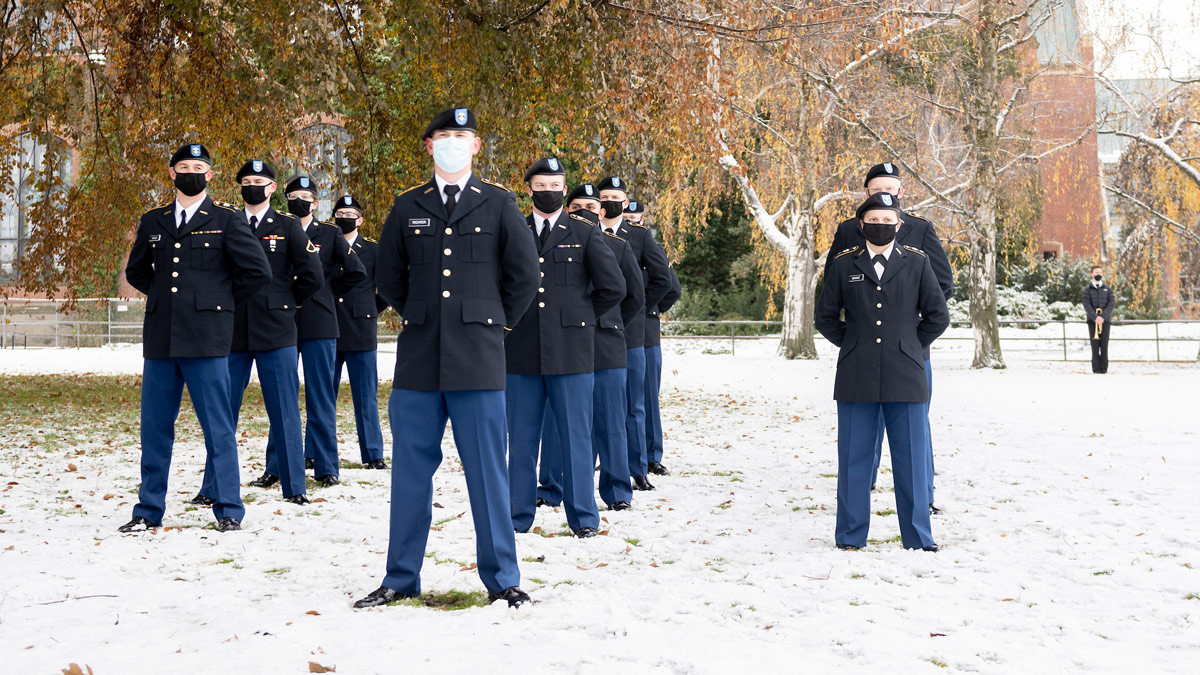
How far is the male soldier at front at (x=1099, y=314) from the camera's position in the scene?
22625 millimetres

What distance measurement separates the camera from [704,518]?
763 centimetres

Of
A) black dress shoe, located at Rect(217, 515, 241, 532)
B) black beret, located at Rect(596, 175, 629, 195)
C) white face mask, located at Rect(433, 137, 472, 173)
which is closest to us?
white face mask, located at Rect(433, 137, 472, 173)

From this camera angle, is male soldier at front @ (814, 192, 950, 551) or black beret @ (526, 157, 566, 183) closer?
male soldier at front @ (814, 192, 950, 551)

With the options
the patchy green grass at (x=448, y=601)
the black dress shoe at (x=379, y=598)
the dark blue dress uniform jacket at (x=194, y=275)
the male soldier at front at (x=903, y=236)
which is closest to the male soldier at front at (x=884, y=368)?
the male soldier at front at (x=903, y=236)

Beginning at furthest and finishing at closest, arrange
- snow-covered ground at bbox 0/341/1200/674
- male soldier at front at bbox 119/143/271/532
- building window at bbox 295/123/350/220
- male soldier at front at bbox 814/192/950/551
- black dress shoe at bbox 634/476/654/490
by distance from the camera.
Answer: building window at bbox 295/123/350/220 < black dress shoe at bbox 634/476/654/490 < male soldier at front at bbox 119/143/271/532 < male soldier at front at bbox 814/192/950/551 < snow-covered ground at bbox 0/341/1200/674

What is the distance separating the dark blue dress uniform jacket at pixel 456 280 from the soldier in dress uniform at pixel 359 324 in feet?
14.0

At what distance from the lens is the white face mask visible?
5.25m

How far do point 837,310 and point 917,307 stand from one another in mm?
456

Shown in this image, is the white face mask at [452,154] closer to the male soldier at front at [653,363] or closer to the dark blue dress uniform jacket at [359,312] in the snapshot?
the male soldier at front at [653,363]

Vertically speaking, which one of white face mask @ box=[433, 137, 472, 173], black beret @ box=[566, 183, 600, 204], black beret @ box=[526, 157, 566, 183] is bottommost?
white face mask @ box=[433, 137, 472, 173]

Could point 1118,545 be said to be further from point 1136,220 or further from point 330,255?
point 1136,220

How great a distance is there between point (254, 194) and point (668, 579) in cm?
406

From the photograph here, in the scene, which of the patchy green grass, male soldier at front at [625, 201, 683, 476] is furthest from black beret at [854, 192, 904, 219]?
the patchy green grass

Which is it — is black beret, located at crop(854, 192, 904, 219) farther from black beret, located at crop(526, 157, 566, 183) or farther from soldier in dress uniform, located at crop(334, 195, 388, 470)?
soldier in dress uniform, located at crop(334, 195, 388, 470)
